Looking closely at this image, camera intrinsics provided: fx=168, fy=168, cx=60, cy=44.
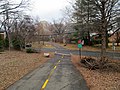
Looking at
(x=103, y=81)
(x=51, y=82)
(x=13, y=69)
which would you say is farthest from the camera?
(x=13, y=69)

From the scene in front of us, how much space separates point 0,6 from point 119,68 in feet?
38.6

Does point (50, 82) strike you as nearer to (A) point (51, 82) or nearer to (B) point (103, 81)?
(A) point (51, 82)

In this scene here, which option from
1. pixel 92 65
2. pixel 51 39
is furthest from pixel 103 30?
pixel 51 39

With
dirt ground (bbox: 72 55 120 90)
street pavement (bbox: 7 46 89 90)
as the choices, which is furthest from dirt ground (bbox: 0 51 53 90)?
dirt ground (bbox: 72 55 120 90)

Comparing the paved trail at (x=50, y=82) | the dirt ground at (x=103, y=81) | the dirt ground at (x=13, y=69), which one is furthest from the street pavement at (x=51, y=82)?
the dirt ground at (x=13, y=69)

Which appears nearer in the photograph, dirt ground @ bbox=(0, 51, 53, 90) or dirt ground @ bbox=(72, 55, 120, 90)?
dirt ground @ bbox=(72, 55, 120, 90)

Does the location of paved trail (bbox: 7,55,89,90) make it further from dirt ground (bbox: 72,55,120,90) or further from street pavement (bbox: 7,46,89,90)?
dirt ground (bbox: 72,55,120,90)

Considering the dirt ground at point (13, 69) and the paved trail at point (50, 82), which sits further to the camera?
the dirt ground at point (13, 69)

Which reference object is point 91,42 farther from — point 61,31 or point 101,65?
point 61,31

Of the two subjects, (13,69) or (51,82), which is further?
(13,69)

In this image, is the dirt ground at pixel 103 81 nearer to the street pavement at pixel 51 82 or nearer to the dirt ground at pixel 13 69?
the street pavement at pixel 51 82

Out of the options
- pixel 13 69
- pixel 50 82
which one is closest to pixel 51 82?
pixel 50 82

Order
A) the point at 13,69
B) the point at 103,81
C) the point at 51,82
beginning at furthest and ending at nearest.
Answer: the point at 13,69 → the point at 103,81 → the point at 51,82

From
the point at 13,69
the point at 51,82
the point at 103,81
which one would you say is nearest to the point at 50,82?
the point at 51,82
